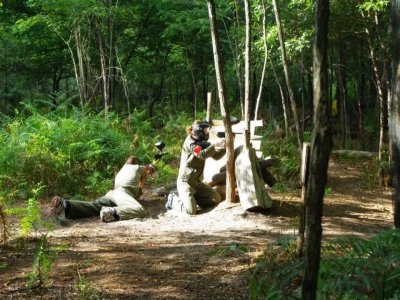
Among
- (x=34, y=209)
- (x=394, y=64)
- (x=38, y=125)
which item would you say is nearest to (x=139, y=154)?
(x=38, y=125)

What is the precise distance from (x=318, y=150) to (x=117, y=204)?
21.8ft

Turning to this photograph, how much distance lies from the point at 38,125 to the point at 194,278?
8.44m

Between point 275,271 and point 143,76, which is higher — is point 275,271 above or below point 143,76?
below

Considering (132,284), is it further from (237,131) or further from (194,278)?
(237,131)

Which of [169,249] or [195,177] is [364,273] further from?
[195,177]

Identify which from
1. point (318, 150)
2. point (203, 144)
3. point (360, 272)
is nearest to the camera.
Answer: point (318, 150)

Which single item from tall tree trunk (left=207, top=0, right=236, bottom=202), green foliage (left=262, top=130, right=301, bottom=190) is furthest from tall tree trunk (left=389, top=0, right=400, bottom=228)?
green foliage (left=262, top=130, right=301, bottom=190)

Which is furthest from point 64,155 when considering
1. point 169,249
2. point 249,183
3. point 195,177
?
point 169,249

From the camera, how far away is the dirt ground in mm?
4551

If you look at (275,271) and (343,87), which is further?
(343,87)

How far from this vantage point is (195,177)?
8609 mm

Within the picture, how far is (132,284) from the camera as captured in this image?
4.70m

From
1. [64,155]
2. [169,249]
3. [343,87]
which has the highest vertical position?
[343,87]

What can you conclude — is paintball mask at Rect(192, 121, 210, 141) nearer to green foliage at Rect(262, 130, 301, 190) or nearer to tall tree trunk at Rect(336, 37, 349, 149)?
green foliage at Rect(262, 130, 301, 190)
